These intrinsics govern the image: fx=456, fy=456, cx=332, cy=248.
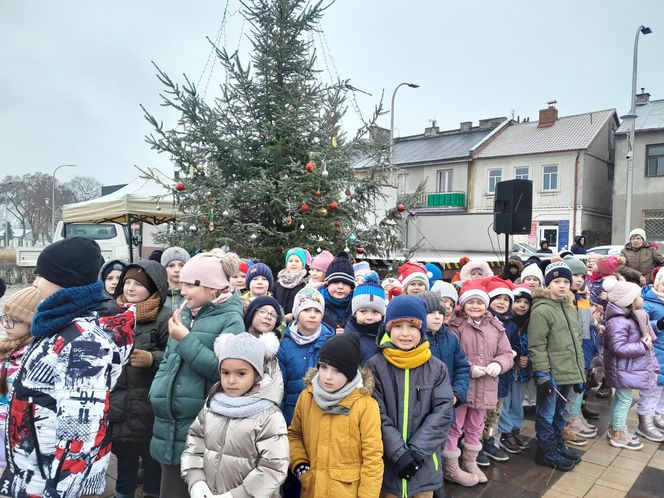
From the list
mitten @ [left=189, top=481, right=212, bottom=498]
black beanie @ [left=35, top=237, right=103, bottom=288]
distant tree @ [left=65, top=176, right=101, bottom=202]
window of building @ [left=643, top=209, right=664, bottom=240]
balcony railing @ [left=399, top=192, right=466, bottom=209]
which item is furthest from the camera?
distant tree @ [left=65, top=176, right=101, bottom=202]

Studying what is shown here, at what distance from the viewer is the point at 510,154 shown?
27.9 meters

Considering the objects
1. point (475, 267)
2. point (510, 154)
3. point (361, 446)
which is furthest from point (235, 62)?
point (510, 154)

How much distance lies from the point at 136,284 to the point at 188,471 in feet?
4.57

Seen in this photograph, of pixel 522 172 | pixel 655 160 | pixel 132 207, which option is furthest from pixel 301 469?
pixel 655 160

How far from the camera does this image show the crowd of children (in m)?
2.34

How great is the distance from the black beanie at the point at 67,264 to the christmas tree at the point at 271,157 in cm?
439

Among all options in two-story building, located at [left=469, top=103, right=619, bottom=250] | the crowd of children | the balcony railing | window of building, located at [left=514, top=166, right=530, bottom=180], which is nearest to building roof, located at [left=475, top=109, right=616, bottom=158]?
two-story building, located at [left=469, top=103, right=619, bottom=250]

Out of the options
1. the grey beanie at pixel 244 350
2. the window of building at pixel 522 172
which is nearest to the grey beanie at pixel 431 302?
the grey beanie at pixel 244 350

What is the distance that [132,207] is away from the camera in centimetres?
927

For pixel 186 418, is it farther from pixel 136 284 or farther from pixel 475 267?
pixel 475 267

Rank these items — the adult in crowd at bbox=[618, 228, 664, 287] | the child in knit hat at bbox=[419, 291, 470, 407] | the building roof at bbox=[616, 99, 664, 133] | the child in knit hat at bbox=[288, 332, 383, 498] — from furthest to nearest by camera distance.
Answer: the building roof at bbox=[616, 99, 664, 133]
the adult in crowd at bbox=[618, 228, 664, 287]
the child in knit hat at bbox=[419, 291, 470, 407]
the child in knit hat at bbox=[288, 332, 383, 498]

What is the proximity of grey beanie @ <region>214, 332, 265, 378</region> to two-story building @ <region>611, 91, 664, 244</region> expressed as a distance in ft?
90.0

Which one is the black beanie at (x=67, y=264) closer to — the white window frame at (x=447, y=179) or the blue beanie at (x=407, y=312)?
the blue beanie at (x=407, y=312)

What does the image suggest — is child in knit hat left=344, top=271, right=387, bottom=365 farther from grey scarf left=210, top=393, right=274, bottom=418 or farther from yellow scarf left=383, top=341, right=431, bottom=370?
grey scarf left=210, top=393, right=274, bottom=418
